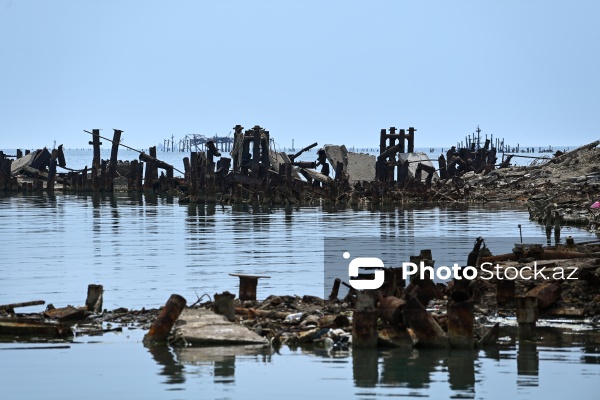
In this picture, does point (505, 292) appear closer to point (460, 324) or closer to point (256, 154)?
point (460, 324)

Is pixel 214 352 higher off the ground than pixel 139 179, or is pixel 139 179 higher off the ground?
pixel 139 179

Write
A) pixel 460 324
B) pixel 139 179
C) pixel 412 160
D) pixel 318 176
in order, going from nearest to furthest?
pixel 460 324 → pixel 318 176 → pixel 412 160 → pixel 139 179

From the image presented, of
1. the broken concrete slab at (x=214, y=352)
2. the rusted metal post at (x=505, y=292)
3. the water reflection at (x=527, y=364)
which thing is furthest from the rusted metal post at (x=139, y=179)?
the water reflection at (x=527, y=364)

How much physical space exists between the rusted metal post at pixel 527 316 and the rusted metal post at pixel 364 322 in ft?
6.56

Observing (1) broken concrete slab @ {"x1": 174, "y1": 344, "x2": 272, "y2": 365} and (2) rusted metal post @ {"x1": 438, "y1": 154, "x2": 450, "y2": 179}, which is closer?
(1) broken concrete slab @ {"x1": 174, "y1": 344, "x2": 272, "y2": 365}

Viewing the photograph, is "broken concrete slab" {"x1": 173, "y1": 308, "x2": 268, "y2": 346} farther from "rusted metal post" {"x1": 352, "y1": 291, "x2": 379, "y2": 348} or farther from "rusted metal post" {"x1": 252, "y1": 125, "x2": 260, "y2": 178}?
"rusted metal post" {"x1": 252, "y1": 125, "x2": 260, "y2": 178}

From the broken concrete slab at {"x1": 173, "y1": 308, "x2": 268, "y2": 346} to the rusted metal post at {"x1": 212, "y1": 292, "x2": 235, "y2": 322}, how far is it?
69 millimetres

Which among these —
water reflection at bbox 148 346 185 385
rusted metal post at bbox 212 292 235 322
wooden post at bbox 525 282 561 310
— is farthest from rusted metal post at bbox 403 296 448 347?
water reflection at bbox 148 346 185 385

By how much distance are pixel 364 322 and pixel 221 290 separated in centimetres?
644

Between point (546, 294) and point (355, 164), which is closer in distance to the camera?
point (546, 294)

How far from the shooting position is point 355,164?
5725 centimetres

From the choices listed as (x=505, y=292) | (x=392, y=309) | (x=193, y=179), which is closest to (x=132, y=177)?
(x=193, y=179)

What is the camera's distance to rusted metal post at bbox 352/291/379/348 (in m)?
12.6

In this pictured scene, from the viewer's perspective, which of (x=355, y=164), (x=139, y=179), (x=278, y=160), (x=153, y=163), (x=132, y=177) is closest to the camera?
(x=278, y=160)
